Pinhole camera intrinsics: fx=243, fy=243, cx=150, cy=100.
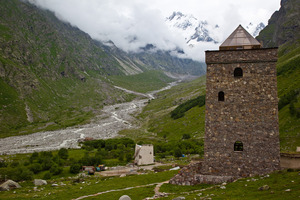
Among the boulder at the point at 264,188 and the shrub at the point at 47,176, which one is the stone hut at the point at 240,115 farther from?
the shrub at the point at 47,176

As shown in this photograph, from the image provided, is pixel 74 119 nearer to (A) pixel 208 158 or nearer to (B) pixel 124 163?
(B) pixel 124 163

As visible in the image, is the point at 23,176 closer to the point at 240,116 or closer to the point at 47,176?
the point at 47,176

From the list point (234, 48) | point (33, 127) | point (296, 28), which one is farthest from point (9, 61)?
point (296, 28)

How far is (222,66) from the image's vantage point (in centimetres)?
2322

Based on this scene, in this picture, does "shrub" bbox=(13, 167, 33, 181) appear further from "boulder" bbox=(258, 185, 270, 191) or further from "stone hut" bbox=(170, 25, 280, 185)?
"boulder" bbox=(258, 185, 270, 191)

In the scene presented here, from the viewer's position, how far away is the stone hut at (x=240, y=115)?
71.4ft

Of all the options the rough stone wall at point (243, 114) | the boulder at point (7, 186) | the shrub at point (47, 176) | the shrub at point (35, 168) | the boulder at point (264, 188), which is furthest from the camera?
the shrub at point (35, 168)

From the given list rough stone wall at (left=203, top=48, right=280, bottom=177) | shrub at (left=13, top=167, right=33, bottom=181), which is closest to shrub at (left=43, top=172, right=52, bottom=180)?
shrub at (left=13, top=167, right=33, bottom=181)

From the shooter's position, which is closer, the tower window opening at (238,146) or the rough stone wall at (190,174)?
the rough stone wall at (190,174)

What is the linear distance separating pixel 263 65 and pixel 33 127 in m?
128

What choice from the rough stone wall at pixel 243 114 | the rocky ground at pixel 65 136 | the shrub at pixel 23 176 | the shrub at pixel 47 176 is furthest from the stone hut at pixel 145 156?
the rocky ground at pixel 65 136

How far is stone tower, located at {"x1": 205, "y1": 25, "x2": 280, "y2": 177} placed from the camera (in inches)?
857

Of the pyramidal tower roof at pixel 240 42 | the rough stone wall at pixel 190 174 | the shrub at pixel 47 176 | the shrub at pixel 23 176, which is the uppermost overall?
the pyramidal tower roof at pixel 240 42

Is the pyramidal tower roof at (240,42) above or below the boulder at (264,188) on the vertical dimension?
above
